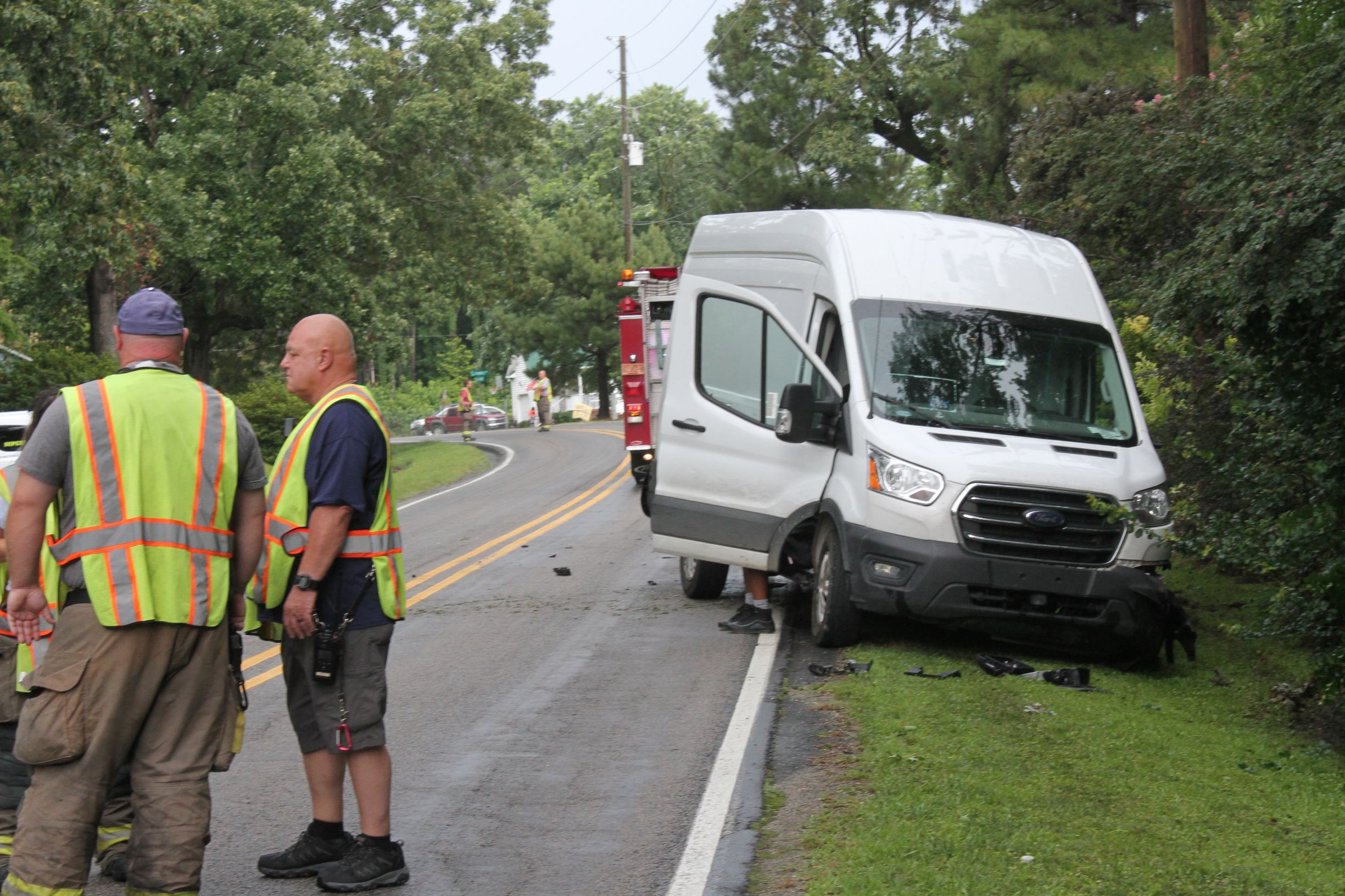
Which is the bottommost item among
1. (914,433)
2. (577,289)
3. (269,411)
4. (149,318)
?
(269,411)

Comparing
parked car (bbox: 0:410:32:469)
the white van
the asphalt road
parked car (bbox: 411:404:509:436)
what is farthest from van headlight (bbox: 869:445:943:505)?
parked car (bbox: 411:404:509:436)

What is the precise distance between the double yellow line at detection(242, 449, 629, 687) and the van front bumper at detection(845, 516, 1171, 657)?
142 inches

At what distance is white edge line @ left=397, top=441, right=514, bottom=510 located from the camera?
2475 centimetres

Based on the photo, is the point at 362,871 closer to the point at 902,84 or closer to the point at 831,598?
the point at 831,598

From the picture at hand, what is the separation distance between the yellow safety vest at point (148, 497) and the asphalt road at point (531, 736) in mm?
1320

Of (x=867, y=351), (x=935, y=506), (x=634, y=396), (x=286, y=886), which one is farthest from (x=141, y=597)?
(x=634, y=396)

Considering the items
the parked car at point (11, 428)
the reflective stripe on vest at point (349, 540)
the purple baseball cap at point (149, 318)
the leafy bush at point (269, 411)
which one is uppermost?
the purple baseball cap at point (149, 318)

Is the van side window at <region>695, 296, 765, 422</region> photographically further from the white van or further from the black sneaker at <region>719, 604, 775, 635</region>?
the black sneaker at <region>719, 604, 775, 635</region>

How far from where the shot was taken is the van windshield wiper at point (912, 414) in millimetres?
9359

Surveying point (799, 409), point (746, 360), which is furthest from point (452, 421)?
point (799, 409)

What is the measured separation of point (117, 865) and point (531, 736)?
8.65ft

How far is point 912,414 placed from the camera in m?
9.45

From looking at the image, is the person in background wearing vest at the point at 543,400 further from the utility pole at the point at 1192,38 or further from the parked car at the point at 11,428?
the utility pole at the point at 1192,38

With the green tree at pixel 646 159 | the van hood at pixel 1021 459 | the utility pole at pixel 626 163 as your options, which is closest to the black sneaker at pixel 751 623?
the van hood at pixel 1021 459
